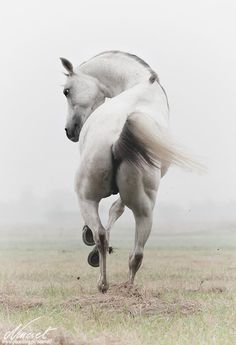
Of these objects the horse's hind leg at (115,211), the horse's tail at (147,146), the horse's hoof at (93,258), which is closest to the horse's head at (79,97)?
the horse's hind leg at (115,211)

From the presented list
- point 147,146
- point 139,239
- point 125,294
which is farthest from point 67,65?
point 125,294

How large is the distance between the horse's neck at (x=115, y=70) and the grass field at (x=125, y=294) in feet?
2.16

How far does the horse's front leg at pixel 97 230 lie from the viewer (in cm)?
274

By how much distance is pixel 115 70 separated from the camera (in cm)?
312

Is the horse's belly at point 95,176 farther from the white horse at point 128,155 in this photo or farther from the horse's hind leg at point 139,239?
the horse's hind leg at point 139,239

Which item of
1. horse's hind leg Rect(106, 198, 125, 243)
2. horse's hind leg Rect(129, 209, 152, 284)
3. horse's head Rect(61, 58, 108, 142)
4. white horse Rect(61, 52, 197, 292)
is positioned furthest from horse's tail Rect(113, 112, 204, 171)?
horse's head Rect(61, 58, 108, 142)

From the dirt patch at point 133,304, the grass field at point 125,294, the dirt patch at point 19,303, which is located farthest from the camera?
the dirt patch at point 19,303

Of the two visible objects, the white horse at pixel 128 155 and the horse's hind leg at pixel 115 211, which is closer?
the white horse at pixel 128 155

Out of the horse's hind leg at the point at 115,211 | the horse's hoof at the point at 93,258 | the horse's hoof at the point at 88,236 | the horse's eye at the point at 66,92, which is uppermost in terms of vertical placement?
the horse's eye at the point at 66,92

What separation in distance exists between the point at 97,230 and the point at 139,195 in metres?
0.21

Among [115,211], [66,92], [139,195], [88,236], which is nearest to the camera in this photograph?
[139,195]

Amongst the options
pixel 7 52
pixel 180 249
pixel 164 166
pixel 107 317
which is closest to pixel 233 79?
pixel 164 166

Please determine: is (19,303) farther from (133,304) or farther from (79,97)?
(79,97)

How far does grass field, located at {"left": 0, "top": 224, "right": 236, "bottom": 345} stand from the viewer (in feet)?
7.43
